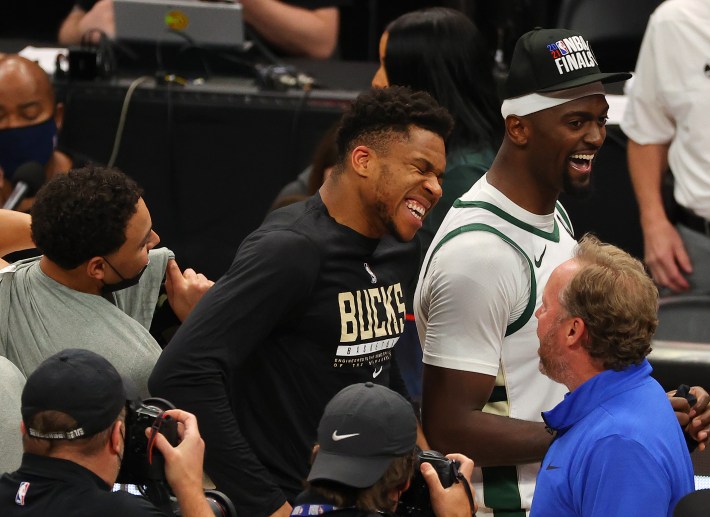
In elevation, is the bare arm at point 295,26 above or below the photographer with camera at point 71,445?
below

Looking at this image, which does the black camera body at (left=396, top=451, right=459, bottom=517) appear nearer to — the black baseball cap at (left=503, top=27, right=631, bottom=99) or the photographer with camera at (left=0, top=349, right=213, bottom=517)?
the photographer with camera at (left=0, top=349, right=213, bottom=517)

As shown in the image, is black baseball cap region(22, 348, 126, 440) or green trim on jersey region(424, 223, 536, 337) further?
green trim on jersey region(424, 223, 536, 337)

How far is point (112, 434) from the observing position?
235 cm

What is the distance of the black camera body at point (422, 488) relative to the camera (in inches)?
94.9

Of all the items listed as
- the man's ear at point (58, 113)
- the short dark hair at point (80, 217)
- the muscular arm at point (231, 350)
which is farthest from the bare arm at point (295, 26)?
the muscular arm at point (231, 350)

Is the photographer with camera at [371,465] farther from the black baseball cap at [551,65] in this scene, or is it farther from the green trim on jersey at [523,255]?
the black baseball cap at [551,65]

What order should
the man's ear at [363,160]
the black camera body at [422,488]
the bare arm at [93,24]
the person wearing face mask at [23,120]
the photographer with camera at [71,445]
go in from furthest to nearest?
1. the bare arm at [93,24]
2. the person wearing face mask at [23,120]
3. the man's ear at [363,160]
4. the black camera body at [422,488]
5. the photographer with camera at [71,445]

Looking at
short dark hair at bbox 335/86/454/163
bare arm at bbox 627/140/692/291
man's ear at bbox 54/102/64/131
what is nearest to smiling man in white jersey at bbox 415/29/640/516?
short dark hair at bbox 335/86/454/163

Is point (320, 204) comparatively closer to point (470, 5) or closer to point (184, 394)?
point (184, 394)

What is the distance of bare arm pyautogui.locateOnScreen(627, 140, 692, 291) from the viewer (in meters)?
4.45

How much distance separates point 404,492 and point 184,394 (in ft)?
1.65

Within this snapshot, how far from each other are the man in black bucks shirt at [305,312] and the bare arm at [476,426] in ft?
0.50

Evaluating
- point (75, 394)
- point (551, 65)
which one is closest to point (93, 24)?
point (551, 65)

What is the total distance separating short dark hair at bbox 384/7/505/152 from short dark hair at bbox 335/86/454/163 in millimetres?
1030
